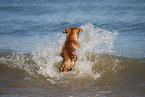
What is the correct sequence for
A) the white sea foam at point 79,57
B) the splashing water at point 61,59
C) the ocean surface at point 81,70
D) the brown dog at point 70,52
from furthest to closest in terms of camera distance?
the white sea foam at point 79,57 < the splashing water at point 61,59 < the brown dog at point 70,52 < the ocean surface at point 81,70

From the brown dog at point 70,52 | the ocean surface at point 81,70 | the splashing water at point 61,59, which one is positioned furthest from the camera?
the splashing water at point 61,59

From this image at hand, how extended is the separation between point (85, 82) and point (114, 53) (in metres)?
2.53

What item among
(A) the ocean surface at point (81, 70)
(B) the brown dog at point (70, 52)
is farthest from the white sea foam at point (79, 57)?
(B) the brown dog at point (70, 52)

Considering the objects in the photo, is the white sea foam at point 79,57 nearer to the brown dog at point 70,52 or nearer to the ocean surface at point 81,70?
the ocean surface at point 81,70

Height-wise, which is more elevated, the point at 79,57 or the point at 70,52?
the point at 70,52

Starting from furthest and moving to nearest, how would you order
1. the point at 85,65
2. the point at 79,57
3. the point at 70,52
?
the point at 79,57, the point at 85,65, the point at 70,52

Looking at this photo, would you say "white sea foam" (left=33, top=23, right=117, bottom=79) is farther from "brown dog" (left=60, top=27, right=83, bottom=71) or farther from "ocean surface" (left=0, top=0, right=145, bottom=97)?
"brown dog" (left=60, top=27, right=83, bottom=71)

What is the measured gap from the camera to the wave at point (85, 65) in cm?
529

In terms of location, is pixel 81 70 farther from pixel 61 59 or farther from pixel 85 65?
pixel 61 59

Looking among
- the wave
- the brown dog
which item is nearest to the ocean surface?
the wave

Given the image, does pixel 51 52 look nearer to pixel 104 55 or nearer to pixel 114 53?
pixel 104 55

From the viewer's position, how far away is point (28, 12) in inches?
702

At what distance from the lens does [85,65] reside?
19.3 ft

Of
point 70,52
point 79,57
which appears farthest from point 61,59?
point 70,52
